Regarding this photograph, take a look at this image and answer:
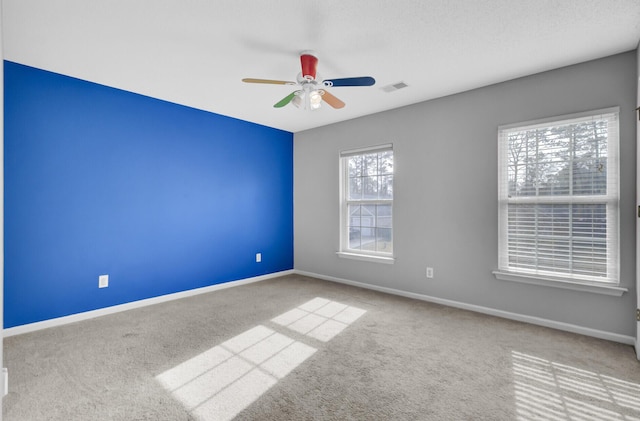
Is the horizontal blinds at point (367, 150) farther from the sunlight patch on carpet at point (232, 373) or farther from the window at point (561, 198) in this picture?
the sunlight patch on carpet at point (232, 373)

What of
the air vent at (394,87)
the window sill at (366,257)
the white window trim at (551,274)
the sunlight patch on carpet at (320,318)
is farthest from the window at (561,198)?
the sunlight patch on carpet at (320,318)

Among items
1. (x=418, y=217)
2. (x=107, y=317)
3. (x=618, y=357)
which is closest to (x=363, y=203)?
(x=418, y=217)

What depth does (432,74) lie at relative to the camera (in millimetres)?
3135

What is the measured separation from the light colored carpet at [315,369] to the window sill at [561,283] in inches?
16.3

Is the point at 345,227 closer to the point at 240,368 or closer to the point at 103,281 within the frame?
the point at 240,368

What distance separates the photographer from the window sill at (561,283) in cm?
271

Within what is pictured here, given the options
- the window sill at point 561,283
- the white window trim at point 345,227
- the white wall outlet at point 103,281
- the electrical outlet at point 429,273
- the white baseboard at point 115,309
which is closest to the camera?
the window sill at point 561,283

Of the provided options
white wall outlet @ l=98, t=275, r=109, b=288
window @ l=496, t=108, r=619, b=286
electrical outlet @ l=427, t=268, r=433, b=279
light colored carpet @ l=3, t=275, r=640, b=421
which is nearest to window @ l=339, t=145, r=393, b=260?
electrical outlet @ l=427, t=268, r=433, b=279

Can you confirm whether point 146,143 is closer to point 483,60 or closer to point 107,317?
point 107,317

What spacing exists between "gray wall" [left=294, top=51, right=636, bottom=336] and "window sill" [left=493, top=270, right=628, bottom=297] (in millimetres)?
50

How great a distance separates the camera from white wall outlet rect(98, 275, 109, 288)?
3368mm

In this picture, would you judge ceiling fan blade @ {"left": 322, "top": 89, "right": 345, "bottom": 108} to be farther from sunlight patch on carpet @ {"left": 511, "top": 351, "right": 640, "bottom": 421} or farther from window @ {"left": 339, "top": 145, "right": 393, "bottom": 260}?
sunlight patch on carpet @ {"left": 511, "top": 351, "right": 640, "bottom": 421}

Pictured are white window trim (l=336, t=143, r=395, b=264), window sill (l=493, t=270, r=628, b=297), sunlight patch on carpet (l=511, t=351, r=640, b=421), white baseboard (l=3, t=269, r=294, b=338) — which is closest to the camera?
sunlight patch on carpet (l=511, t=351, r=640, b=421)

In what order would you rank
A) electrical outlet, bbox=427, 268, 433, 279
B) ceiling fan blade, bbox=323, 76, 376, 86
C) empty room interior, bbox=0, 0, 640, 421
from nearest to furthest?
empty room interior, bbox=0, 0, 640, 421 < ceiling fan blade, bbox=323, 76, 376, 86 < electrical outlet, bbox=427, 268, 433, 279
